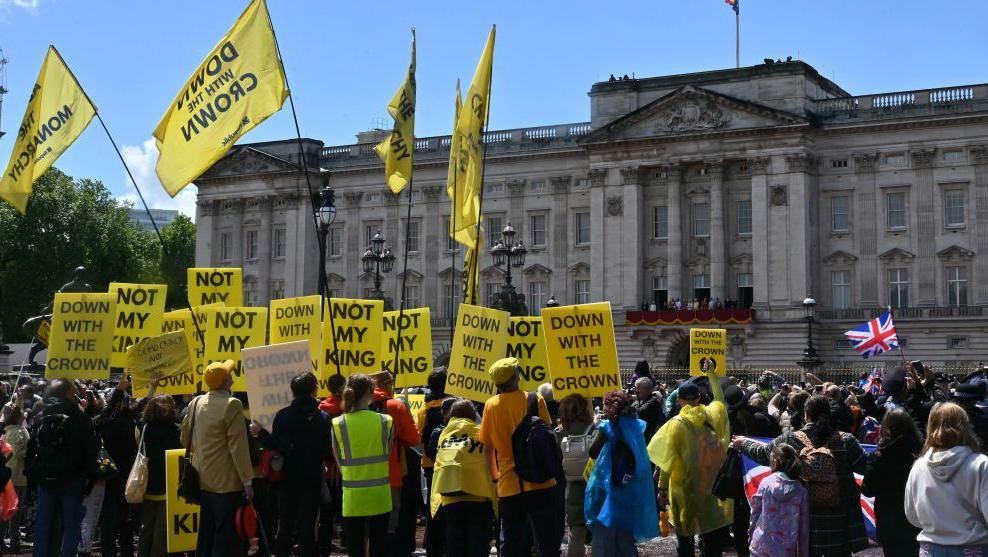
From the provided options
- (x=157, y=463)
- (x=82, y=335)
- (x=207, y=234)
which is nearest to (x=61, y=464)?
(x=157, y=463)

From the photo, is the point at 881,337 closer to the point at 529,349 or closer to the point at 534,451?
the point at 529,349

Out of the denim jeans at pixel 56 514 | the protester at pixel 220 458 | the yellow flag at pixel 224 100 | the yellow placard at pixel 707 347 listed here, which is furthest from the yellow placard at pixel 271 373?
the yellow placard at pixel 707 347

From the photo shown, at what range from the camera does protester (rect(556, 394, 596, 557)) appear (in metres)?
13.2

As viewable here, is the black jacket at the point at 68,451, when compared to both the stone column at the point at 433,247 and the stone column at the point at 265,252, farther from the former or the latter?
the stone column at the point at 265,252

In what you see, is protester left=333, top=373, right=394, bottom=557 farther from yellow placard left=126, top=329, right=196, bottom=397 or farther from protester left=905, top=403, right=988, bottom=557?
protester left=905, top=403, right=988, bottom=557

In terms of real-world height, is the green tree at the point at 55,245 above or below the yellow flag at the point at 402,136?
above

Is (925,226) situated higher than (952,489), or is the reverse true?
(925,226)

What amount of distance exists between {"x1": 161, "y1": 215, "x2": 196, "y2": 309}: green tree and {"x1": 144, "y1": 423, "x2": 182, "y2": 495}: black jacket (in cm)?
7162

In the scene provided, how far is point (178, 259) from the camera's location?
94.6 metres

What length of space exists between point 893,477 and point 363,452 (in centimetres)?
473

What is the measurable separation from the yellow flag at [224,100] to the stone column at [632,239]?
154 feet

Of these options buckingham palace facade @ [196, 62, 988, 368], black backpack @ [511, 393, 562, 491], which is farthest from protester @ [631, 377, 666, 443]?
buckingham palace facade @ [196, 62, 988, 368]

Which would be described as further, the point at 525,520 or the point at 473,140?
the point at 473,140

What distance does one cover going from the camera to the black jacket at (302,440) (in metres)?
12.0
